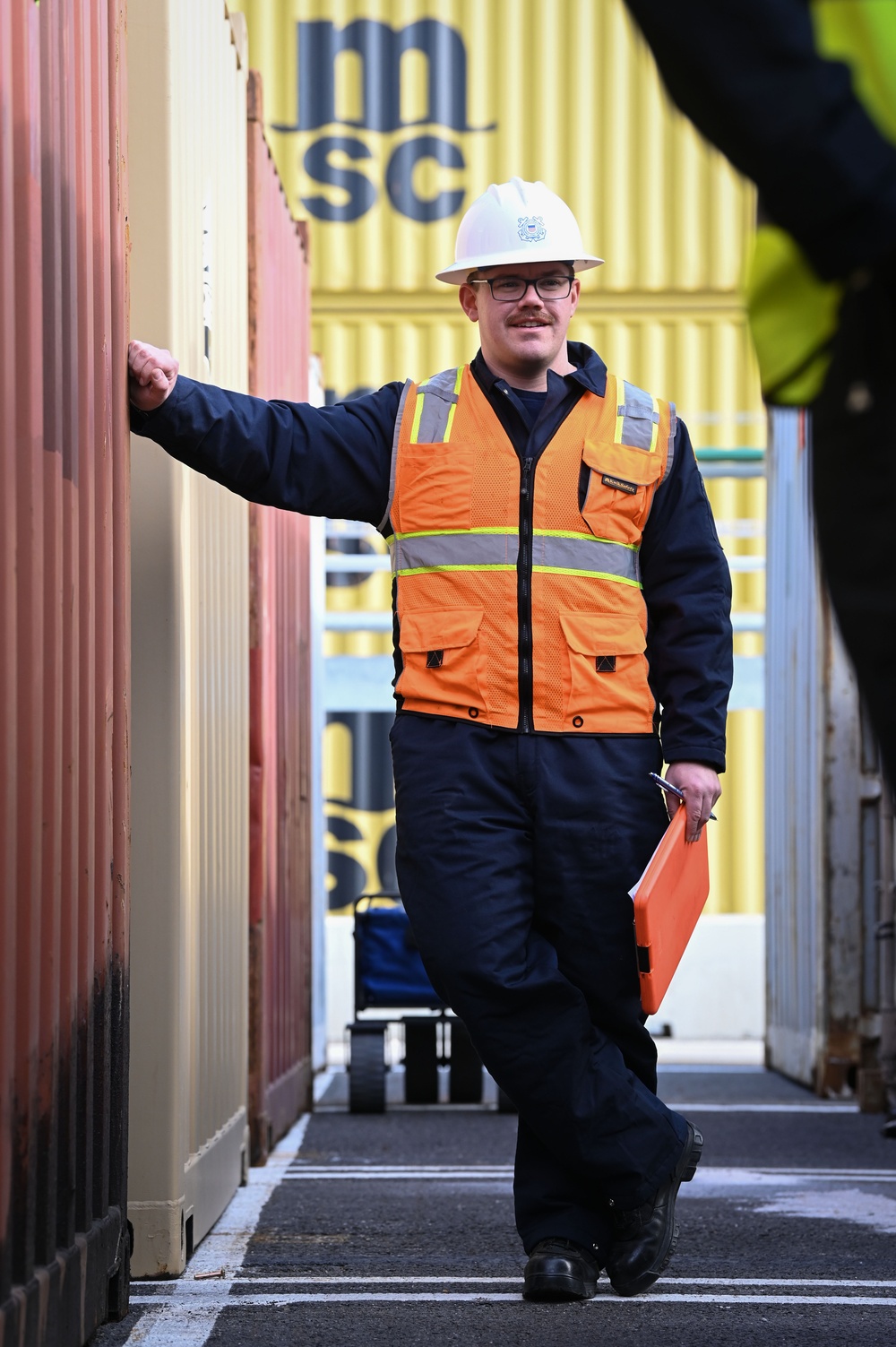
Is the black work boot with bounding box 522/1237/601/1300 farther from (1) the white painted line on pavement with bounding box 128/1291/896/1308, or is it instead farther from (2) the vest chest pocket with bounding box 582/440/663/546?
(2) the vest chest pocket with bounding box 582/440/663/546

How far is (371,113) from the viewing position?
1698cm

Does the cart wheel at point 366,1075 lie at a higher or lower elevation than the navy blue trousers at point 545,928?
lower

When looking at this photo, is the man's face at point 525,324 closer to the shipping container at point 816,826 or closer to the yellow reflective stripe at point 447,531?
the yellow reflective stripe at point 447,531

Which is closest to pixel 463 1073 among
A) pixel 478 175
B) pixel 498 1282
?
pixel 498 1282

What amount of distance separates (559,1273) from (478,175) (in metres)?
14.6

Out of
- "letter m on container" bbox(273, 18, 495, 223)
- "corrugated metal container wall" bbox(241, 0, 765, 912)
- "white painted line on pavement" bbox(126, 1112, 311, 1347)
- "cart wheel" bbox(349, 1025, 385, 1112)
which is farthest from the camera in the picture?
"letter m on container" bbox(273, 18, 495, 223)

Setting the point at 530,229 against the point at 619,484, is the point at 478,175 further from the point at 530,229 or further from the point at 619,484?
the point at 619,484

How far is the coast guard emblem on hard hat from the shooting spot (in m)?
4.02

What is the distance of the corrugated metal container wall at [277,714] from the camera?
5711 mm

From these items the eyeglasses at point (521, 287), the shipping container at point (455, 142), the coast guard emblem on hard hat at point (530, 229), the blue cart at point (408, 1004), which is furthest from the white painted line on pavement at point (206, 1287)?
the shipping container at point (455, 142)

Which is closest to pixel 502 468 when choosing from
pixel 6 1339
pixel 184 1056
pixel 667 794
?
pixel 667 794

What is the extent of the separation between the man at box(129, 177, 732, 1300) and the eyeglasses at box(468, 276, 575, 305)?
39mm

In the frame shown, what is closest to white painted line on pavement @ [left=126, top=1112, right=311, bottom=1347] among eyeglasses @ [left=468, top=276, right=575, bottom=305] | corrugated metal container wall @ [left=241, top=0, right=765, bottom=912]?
eyeglasses @ [left=468, top=276, right=575, bottom=305]

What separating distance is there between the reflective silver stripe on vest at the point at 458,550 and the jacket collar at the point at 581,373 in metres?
0.36
